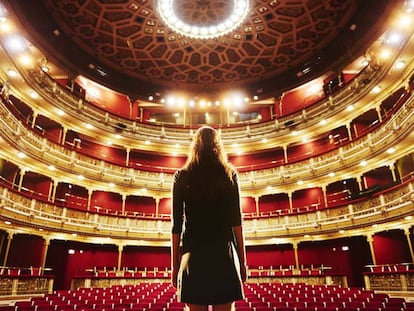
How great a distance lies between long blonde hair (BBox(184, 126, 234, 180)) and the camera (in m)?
1.78

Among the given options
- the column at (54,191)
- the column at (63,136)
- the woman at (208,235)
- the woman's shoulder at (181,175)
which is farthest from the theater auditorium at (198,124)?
the woman's shoulder at (181,175)

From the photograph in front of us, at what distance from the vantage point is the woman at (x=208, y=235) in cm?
153

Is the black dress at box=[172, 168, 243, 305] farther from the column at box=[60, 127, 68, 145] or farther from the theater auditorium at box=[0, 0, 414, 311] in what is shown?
the column at box=[60, 127, 68, 145]

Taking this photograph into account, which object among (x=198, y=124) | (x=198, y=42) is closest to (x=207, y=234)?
(x=198, y=42)

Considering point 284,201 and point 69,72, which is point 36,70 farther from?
point 284,201

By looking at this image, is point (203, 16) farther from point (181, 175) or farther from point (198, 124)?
point (181, 175)

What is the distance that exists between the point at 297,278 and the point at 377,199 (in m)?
4.85

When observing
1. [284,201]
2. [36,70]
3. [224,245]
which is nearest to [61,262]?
[36,70]

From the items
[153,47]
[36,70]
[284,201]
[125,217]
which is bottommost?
[125,217]

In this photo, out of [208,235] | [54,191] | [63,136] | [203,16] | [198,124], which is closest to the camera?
[208,235]

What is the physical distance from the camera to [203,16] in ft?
59.6

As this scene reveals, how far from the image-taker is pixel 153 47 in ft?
63.0

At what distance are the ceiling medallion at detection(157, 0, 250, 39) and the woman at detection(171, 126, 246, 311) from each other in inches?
679

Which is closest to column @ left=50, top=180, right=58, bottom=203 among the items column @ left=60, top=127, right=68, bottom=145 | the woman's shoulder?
column @ left=60, top=127, right=68, bottom=145
